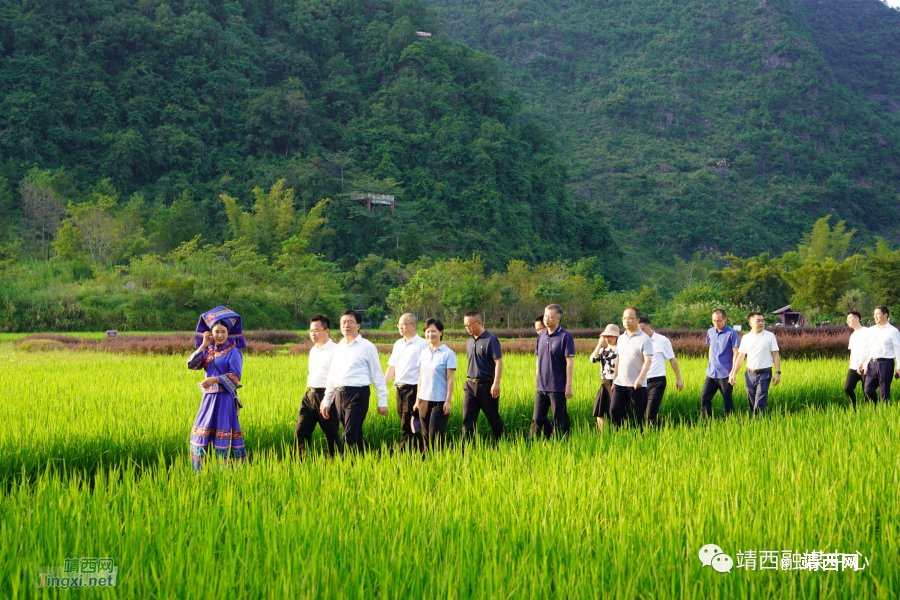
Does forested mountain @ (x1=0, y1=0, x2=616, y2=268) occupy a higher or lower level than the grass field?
higher

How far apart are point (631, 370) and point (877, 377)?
4.42 m

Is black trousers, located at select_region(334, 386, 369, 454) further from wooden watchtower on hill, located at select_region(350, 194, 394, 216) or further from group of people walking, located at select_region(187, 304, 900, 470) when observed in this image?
wooden watchtower on hill, located at select_region(350, 194, 394, 216)

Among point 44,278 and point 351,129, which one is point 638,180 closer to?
point 351,129

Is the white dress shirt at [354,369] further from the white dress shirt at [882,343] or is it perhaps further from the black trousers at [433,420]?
the white dress shirt at [882,343]

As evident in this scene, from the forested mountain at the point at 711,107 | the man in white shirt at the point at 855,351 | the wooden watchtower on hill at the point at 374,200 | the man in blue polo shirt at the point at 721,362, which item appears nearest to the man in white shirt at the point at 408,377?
the man in blue polo shirt at the point at 721,362

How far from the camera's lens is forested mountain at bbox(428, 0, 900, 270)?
92.2 m

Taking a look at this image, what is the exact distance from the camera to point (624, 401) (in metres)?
7.75

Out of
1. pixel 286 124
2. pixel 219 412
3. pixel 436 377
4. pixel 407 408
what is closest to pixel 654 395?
pixel 436 377

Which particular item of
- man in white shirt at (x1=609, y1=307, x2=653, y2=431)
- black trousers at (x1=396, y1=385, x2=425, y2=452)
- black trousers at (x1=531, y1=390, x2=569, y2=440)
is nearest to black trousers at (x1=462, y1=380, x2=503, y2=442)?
black trousers at (x1=531, y1=390, x2=569, y2=440)

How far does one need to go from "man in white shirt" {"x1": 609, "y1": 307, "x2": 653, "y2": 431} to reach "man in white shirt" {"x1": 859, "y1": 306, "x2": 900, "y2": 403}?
4030 millimetres

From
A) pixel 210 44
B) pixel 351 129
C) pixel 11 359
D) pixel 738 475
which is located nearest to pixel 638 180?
pixel 351 129

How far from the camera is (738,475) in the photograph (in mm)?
4191

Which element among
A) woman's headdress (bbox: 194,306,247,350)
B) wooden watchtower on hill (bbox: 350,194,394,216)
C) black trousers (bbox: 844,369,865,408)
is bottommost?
black trousers (bbox: 844,369,865,408)

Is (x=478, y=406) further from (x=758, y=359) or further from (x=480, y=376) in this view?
(x=758, y=359)
